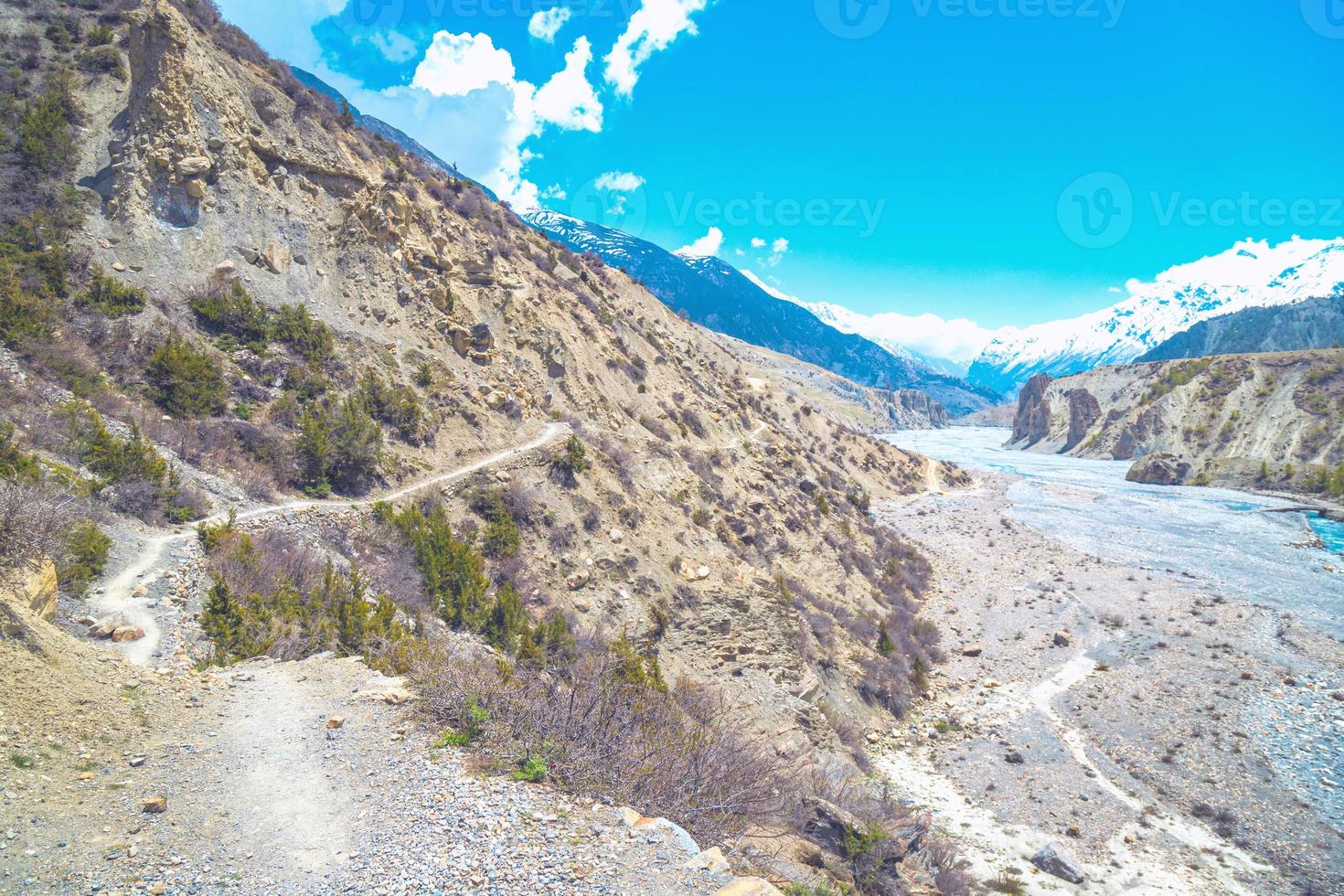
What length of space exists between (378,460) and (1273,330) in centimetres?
22476

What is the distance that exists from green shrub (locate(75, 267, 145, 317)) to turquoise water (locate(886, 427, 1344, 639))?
41.5m

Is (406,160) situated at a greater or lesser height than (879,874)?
greater

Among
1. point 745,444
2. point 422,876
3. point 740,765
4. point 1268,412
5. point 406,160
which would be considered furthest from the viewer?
point 1268,412

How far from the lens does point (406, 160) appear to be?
27.1 meters

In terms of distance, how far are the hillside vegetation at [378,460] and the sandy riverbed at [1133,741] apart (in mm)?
2002

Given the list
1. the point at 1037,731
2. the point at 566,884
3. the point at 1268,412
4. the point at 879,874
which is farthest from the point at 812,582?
the point at 1268,412

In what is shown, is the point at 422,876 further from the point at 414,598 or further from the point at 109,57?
the point at 109,57

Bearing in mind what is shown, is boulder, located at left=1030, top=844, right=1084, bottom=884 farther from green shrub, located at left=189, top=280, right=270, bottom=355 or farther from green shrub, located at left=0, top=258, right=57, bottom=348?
green shrub, located at left=0, top=258, right=57, bottom=348

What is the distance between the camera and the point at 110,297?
14.2 metres

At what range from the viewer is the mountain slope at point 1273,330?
153 metres

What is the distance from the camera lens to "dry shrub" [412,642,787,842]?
6285 mm

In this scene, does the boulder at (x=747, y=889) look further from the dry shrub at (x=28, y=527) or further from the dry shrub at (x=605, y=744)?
the dry shrub at (x=28, y=527)

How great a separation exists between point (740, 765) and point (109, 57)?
24.9 meters

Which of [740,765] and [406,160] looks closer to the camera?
[740,765]
